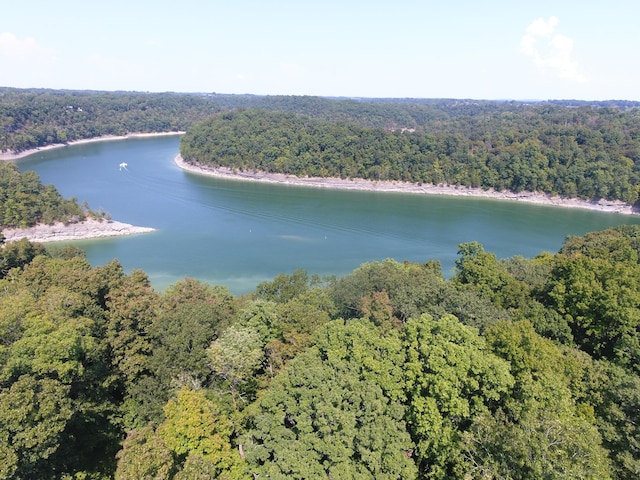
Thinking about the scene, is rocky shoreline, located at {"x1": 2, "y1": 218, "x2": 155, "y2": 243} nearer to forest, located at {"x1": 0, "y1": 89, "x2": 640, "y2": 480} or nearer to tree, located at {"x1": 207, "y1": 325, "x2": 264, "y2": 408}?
forest, located at {"x1": 0, "y1": 89, "x2": 640, "y2": 480}

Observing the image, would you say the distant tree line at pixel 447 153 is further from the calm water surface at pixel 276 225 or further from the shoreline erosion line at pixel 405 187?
the calm water surface at pixel 276 225

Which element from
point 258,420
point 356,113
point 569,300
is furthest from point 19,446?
point 356,113

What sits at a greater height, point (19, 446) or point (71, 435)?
point (19, 446)

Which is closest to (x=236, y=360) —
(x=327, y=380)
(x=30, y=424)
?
(x=327, y=380)

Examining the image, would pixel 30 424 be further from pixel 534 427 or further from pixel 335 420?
pixel 534 427

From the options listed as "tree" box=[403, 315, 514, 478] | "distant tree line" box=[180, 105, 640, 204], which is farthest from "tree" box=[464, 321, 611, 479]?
"distant tree line" box=[180, 105, 640, 204]

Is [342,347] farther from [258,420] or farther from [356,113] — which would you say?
[356,113]
